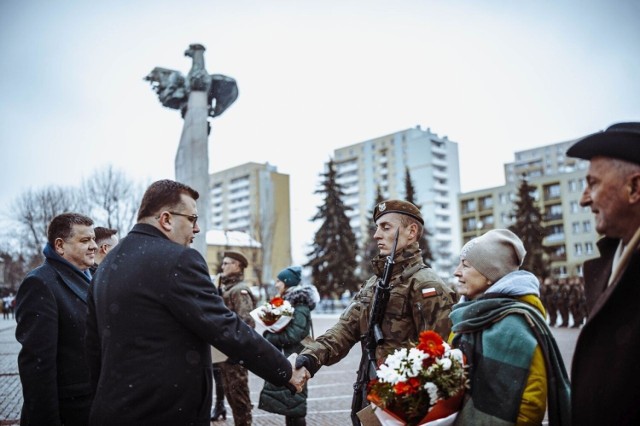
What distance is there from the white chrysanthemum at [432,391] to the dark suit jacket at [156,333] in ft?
3.59

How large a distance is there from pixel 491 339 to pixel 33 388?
9.52 feet

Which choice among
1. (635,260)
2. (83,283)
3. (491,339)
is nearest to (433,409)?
(491,339)

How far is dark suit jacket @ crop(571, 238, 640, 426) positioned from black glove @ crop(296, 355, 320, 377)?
2.00m

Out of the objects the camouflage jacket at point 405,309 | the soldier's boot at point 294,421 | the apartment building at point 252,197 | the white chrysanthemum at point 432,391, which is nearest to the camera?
the white chrysanthemum at point 432,391

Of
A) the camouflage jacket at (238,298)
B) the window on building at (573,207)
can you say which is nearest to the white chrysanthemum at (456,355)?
the camouflage jacket at (238,298)

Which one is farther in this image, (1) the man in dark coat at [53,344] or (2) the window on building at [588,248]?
(2) the window on building at [588,248]

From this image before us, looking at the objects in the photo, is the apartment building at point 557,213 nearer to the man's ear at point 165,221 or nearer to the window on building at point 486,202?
the window on building at point 486,202

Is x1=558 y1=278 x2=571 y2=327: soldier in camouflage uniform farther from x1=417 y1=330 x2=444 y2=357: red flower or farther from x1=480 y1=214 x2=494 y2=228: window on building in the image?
x1=480 y1=214 x2=494 y2=228: window on building

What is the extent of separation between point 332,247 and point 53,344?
152 feet

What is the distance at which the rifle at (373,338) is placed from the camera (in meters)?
3.79

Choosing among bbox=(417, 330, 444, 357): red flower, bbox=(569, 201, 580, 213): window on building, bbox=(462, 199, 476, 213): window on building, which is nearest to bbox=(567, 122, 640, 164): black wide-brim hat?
bbox=(417, 330, 444, 357): red flower

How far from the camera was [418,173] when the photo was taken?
109938 mm

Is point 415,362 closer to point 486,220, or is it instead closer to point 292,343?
point 292,343

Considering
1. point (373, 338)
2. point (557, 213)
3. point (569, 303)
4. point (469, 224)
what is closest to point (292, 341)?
point (373, 338)
